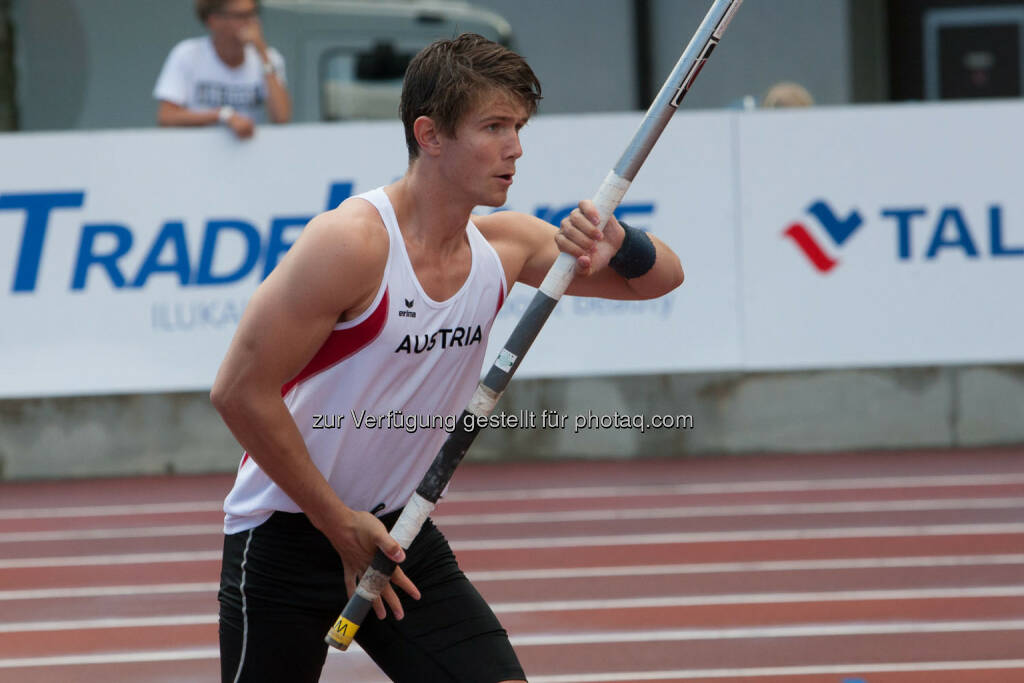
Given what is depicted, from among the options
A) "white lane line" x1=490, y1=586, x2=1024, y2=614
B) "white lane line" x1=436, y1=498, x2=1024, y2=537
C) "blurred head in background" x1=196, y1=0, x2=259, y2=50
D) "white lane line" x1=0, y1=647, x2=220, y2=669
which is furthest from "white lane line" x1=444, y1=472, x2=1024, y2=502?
"blurred head in background" x1=196, y1=0, x2=259, y2=50

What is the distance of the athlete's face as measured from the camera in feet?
9.16

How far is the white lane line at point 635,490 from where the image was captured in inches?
311

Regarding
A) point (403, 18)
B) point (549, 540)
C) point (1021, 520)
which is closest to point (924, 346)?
point (1021, 520)

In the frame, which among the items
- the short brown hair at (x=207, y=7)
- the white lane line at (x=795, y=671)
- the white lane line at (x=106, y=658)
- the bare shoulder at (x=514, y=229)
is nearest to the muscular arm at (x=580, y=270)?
the bare shoulder at (x=514, y=229)

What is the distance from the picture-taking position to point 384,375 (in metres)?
2.88

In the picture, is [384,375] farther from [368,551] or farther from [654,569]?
[654,569]

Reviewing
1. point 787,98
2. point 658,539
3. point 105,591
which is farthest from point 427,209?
point 787,98

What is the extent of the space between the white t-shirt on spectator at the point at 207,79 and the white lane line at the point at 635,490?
7.82 feet

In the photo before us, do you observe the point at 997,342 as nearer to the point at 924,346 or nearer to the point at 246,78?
the point at 924,346

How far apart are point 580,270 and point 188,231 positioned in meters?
6.04

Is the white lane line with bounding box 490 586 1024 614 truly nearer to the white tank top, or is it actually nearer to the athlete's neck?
the white tank top

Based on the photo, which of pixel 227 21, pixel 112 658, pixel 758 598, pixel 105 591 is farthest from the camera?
pixel 227 21

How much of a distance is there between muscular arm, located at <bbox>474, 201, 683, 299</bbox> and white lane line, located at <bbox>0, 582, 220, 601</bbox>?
3427 millimetres

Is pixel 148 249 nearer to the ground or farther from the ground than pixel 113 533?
farther from the ground
